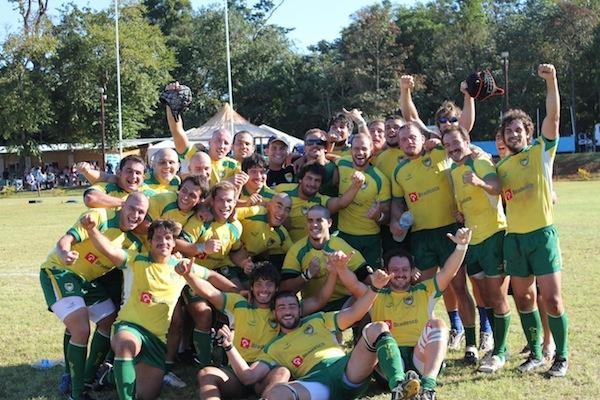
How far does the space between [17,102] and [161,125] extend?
15.2 m

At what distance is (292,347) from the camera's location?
5.36 meters

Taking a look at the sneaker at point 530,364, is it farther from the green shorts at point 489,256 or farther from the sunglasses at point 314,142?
the sunglasses at point 314,142

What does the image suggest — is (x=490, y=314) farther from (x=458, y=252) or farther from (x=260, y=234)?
(x=260, y=234)

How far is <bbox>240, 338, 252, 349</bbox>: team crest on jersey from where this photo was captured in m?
5.61

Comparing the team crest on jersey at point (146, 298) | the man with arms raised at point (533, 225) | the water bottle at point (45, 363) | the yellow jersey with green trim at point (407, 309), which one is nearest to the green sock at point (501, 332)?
the man with arms raised at point (533, 225)

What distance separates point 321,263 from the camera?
6.09 m

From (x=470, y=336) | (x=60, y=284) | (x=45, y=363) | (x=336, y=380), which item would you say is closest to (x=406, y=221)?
(x=470, y=336)

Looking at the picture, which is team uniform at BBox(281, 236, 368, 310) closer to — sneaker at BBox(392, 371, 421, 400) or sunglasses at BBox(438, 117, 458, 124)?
sneaker at BBox(392, 371, 421, 400)

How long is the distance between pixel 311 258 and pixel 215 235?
93 centimetres

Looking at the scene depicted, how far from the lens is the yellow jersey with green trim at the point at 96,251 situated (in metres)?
5.82

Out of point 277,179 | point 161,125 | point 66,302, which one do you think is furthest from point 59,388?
point 161,125

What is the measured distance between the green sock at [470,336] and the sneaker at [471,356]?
92 mm

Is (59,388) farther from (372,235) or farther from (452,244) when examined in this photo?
(452,244)

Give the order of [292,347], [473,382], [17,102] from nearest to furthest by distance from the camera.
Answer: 1. [292,347]
2. [473,382]
3. [17,102]
